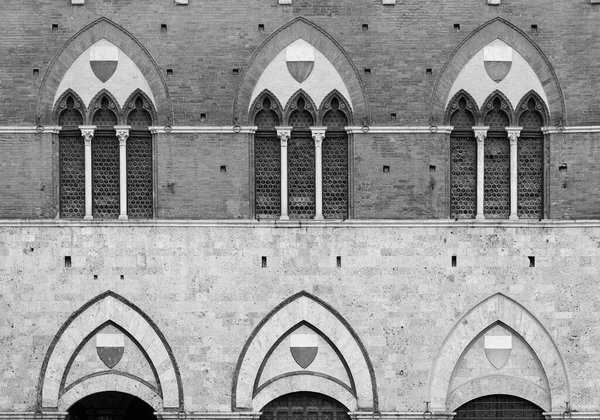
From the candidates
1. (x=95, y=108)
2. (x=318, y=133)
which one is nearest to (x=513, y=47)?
(x=318, y=133)

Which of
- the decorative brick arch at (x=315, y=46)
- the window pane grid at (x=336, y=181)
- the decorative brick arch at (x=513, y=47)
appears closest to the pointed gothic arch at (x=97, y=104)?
the decorative brick arch at (x=315, y=46)

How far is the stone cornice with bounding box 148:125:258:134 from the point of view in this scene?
93.3ft

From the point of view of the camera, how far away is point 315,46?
2861cm

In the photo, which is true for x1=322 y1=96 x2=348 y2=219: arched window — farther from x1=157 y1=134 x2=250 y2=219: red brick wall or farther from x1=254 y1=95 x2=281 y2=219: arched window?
x1=157 y1=134 x2=250 y2=219: red brick wall

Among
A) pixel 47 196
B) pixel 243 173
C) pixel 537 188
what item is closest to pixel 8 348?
pixel 47 196

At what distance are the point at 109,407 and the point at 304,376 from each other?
15.3 ft

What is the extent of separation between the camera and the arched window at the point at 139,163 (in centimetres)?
2862

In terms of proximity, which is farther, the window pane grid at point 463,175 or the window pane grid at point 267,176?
the window pane grid at point 463,175

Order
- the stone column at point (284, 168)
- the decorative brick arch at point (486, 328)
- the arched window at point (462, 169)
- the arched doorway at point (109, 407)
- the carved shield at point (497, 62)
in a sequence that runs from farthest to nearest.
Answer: the arched doorway at point (109, 407), the arched window at point (462, 169), the carved shield at point (497, 62), the stone column at point (284, 168), the decorative brick arch at point (486, 328)

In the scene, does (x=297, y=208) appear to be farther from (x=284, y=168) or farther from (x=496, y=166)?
(x=496, y=166)

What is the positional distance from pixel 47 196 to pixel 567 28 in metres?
9.18

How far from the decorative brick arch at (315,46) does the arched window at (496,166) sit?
Result: 2.18 meters

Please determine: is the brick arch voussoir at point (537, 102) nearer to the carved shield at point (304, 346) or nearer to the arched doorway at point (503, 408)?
the arched doorway at point (503, 408)

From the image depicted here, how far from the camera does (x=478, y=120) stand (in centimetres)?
2867
